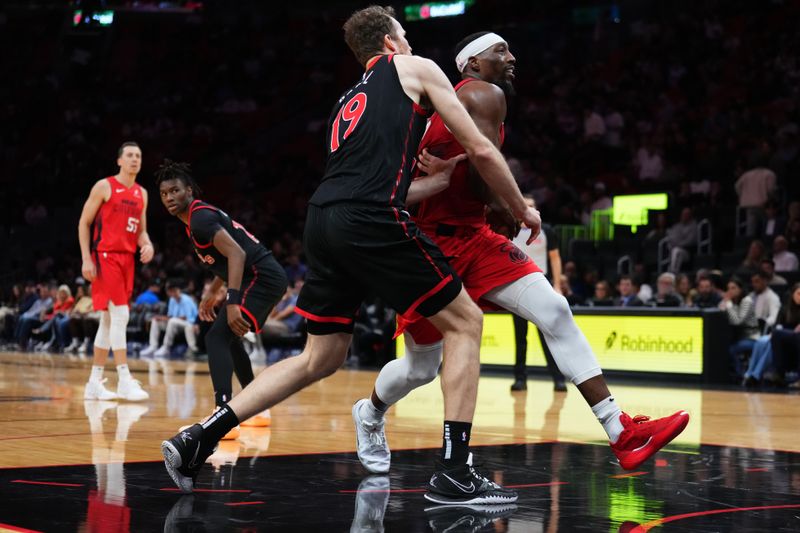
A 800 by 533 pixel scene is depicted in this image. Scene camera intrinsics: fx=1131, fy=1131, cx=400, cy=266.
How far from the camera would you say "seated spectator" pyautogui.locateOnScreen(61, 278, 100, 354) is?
2017 cm

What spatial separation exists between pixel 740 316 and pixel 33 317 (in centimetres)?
1431

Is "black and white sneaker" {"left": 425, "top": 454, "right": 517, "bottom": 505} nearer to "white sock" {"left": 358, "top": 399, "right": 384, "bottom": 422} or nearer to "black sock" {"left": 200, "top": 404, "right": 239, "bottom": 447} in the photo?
"black sock" {"left": 200, "top": 404, "right": 239, "bottom": 447}

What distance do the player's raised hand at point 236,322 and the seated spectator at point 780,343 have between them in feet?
24.7

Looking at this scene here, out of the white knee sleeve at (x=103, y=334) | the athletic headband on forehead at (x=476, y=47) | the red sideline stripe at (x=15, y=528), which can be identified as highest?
the athletic headband on forehead at (x=476, y=47)

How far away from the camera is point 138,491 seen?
174 inches

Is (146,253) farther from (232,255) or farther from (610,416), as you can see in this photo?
(610,416)

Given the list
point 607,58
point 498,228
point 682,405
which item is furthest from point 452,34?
point 498,228

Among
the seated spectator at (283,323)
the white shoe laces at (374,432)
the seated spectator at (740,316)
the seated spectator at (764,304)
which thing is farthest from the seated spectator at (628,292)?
the white shoe laces at (374,432)

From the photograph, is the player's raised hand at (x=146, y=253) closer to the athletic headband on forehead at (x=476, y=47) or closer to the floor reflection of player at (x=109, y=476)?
the floor reflection of player at (x=109, y=476)

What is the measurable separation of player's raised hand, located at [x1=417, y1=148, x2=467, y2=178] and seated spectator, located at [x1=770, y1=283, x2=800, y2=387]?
8392 mm

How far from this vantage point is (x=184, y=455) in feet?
14.0

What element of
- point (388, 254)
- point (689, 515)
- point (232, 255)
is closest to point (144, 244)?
point (232, 255)

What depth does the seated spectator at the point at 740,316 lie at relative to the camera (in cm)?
1294

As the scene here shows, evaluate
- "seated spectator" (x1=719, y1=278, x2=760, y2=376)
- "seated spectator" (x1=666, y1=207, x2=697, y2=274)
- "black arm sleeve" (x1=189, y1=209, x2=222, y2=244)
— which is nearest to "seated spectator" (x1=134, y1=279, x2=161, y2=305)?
"seated spectator" (x1=666, y1=207, x2=697, y2=274)
